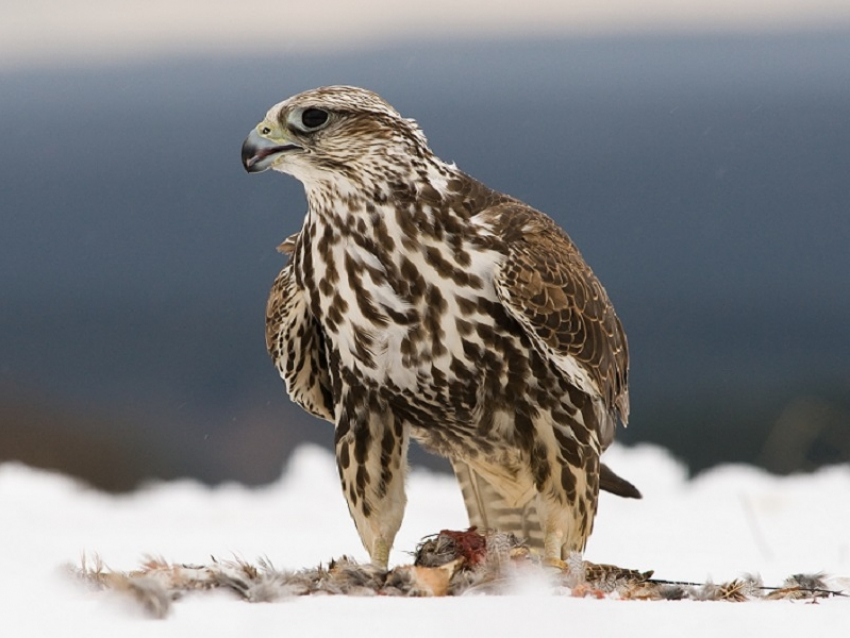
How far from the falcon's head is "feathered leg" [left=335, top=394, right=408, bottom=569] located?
681mm

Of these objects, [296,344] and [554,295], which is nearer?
[554,295]

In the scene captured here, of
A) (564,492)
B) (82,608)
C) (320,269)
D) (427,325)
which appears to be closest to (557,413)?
(564,492)

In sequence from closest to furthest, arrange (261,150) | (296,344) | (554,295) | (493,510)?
(261,150) < (554,295) < (296,344) < (493,510)

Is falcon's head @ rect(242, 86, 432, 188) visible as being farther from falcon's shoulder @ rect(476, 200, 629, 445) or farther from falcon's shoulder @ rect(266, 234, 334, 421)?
falcon's shoulder @ rect(266, 234, 334, 421)

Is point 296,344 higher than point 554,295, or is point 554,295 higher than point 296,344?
point 554,295

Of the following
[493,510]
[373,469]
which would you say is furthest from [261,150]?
[493,510]

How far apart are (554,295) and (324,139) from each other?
0.75 m

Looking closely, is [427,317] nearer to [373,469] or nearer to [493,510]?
[373,469]

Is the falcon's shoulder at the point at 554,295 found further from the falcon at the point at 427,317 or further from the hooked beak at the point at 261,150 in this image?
the hooked beak at the point at 261,150

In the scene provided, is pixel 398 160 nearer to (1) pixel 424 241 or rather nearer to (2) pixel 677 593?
(1) pixel 424 241

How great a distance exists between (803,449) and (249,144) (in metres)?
3.33

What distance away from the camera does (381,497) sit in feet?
12.3

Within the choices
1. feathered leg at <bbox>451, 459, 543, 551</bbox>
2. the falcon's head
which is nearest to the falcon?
the falcon's head

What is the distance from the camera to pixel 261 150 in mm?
3295
